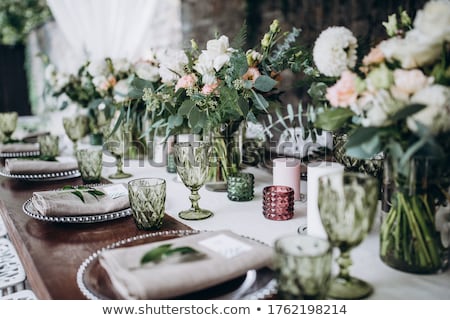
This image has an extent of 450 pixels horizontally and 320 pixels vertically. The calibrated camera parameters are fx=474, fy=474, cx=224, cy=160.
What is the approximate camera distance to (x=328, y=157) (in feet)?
5.35

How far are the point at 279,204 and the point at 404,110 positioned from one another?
456 mm

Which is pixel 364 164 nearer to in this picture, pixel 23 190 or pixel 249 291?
pixel 249 291

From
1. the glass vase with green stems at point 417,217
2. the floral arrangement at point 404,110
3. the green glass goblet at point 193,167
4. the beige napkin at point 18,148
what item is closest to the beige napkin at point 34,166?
the beige napkin at point 18,148

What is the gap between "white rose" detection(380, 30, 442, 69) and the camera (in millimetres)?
735

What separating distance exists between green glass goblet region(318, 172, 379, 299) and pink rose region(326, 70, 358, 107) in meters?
0.14

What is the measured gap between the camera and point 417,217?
798 millimetres

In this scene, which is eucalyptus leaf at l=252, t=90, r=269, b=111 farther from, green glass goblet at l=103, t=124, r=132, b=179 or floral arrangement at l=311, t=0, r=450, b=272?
green glass goblet at l=103, t=124, r=132, b=179

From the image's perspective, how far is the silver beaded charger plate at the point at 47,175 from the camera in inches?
59.6

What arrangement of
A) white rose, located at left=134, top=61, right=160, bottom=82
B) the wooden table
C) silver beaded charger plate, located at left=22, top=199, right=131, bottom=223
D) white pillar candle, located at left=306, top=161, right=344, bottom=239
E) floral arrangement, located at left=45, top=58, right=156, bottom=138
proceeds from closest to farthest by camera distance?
1. the wooden table
2. white pillar candle, located at left=306, top=161, right=344, bottom=239
3. silver beaded charger plate, located at left=22, top=199, right=131, bottom=223
4. white rose, located at left=134, top=61, right=160, bottom=82
5. floral arrangement, located at left=45, top=58, right=156, bottom=138

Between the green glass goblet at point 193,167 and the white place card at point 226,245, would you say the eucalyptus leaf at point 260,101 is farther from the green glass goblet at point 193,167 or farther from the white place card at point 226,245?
the white place card at point 226,245

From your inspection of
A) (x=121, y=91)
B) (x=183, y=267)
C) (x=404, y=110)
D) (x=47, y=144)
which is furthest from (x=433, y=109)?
(x=47, y=144)

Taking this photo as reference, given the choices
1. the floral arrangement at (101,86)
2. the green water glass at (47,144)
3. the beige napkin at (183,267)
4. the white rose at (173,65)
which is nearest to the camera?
the beige napkin at (183,267)

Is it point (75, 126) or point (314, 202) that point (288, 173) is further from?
point (75, 126)

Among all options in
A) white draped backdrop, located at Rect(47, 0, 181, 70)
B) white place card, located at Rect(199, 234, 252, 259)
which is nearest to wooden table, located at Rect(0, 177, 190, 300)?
white place card, located at Rect(199, 234, 252, 259)
